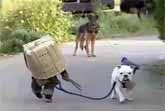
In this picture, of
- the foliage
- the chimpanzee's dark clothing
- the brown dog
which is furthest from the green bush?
the foliage

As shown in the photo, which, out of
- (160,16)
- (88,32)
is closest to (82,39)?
(88,32)

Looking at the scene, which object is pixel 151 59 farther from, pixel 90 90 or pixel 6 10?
pixel 6 10

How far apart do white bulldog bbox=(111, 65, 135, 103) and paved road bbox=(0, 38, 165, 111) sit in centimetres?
17

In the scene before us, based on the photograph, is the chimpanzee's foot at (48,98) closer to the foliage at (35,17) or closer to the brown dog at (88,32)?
the brown dog at (88,32)

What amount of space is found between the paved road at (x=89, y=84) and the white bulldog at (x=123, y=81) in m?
0.17

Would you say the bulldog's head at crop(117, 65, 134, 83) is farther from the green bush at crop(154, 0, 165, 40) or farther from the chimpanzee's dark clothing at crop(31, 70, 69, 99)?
the green bush at crop(154, 0, 165, 40)

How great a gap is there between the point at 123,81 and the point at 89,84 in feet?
8.66

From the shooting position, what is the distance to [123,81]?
10.7 m

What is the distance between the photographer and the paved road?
10.7 meters

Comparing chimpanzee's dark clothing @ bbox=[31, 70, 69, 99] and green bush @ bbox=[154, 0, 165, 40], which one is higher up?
green bush @ bbox=[154, 0, 165, 40]

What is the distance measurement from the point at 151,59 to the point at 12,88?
5.68m

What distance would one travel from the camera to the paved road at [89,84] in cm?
1073

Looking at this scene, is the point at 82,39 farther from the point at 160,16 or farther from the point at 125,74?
the point at 125,74

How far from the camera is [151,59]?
17.6 meters
